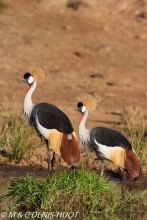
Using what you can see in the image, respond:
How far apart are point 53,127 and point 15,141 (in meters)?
0.78

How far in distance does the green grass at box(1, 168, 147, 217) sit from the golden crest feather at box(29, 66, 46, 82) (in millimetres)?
2408

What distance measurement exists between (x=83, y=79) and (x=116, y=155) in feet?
21.4

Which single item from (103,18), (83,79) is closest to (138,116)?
(83,79)

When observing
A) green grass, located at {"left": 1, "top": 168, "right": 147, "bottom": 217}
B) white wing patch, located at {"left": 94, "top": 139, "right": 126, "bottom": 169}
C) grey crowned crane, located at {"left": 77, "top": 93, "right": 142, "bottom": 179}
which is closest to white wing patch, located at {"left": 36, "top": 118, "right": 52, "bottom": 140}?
grey crowned crane, located at {"left": 77, "top": 93, "right": 142, "bottom": 179}

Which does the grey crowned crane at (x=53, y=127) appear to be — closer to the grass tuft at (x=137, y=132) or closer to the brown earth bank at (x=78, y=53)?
the grass tuft at (x=137, y=132)

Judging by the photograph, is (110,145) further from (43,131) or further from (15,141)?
(15,141)

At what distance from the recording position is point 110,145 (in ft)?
29.7

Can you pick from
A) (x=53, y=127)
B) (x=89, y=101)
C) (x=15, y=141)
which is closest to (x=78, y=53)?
(x=15, y=141)

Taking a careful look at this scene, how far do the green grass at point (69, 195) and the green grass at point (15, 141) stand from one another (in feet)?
6.99

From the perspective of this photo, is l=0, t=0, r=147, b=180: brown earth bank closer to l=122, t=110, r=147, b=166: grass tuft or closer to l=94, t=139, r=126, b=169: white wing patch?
l=122, t=110, r=147, b=166: grass tuft

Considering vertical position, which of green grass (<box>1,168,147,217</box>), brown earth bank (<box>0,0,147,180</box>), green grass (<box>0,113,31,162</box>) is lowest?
green grass (<box>1,168,147,217</box>)

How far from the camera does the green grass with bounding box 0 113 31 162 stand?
33.7ft

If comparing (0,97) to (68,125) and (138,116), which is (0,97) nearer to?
(138,116)

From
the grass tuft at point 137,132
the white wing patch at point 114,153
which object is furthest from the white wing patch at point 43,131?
the grass tuft at point 137,132
